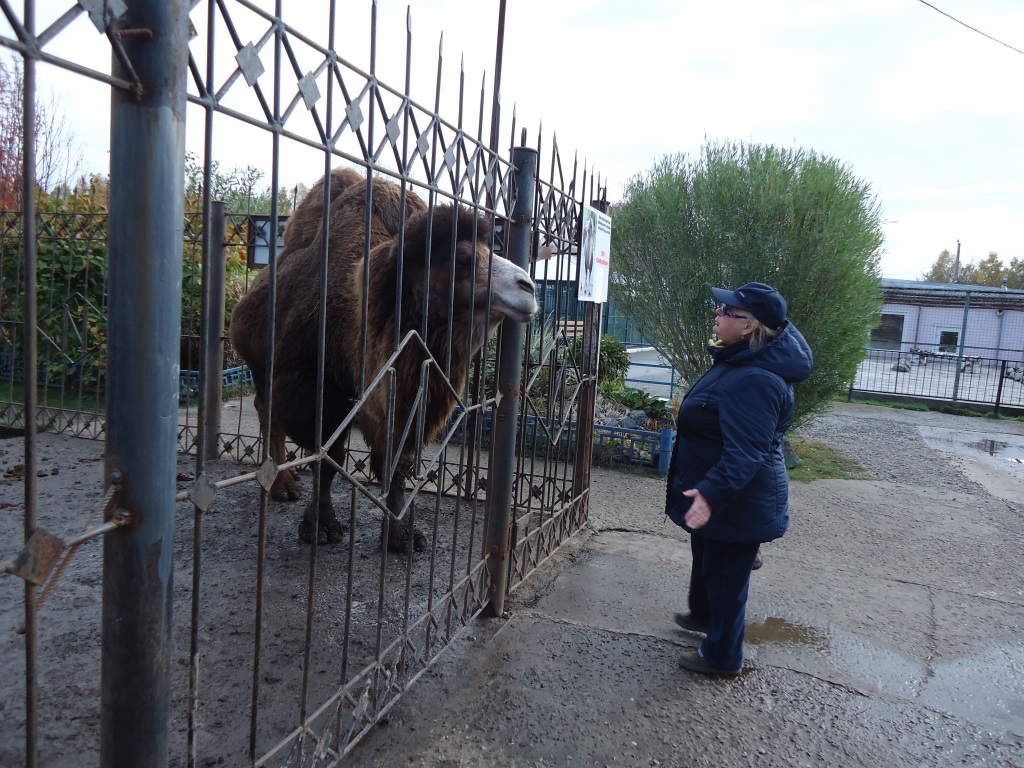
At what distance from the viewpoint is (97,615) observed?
376 cm

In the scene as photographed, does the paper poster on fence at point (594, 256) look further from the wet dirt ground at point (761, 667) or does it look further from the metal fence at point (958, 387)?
the metal fence at point (958, 387)

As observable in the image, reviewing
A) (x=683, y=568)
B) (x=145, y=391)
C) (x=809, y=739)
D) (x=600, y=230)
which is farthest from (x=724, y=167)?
(x=145, y=391)

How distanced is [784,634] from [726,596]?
90cm

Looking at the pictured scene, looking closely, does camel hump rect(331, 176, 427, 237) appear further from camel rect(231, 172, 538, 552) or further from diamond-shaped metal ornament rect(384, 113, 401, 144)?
diamond-shaped metal ornament rect(384, 113, 401, 144)

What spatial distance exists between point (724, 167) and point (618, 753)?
8.08m

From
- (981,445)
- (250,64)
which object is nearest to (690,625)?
(250,64)

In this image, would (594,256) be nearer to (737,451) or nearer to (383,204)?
(383,204)

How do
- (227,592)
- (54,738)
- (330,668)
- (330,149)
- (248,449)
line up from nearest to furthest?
(330,149)
(54,738)
(330,668)
(227,592)
(248,449)

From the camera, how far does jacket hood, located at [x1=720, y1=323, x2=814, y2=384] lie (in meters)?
3.39

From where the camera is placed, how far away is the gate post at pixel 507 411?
3924mm

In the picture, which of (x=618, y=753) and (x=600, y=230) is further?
(x=600, y=230)

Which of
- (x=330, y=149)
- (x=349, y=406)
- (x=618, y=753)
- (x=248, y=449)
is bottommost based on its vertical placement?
(x=618, y=753)

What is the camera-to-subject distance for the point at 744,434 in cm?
327

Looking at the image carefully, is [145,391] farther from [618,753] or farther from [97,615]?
[97,615]
